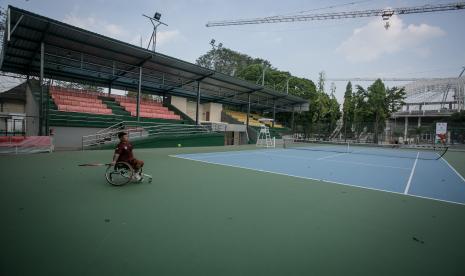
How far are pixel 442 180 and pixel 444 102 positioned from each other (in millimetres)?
83371

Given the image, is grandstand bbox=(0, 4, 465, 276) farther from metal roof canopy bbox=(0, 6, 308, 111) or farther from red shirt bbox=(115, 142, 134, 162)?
metal roof canopy bbox=(0, 6, 308, 111)

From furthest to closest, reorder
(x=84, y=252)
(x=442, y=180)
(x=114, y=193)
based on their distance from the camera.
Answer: (x=442, y=180)
(x=114, y=193)
(x=84, y=252)

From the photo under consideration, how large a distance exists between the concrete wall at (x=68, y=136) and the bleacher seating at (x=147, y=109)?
204 inches

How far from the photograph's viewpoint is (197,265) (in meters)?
2.65

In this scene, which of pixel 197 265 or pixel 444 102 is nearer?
pixel 197 265

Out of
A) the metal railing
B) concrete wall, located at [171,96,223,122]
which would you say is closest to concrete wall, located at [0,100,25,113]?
concrete wall, located at [171,96,223,122]

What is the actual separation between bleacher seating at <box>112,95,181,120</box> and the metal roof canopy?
5.71 ft

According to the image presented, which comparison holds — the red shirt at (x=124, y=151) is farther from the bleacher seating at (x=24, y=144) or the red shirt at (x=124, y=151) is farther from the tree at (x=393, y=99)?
the tree at (x=393, y=99)

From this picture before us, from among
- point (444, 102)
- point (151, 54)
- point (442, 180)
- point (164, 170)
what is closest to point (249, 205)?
point (164, 170)

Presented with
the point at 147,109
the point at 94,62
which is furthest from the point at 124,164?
the point at 147,109

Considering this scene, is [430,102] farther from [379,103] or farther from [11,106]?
[11,106]

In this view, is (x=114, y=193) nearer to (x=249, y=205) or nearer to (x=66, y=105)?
(x=249, y=205)

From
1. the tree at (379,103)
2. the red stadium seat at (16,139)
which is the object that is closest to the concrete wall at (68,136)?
the red stadium seat at (16,139)

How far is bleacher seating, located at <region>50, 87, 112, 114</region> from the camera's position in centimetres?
1780
